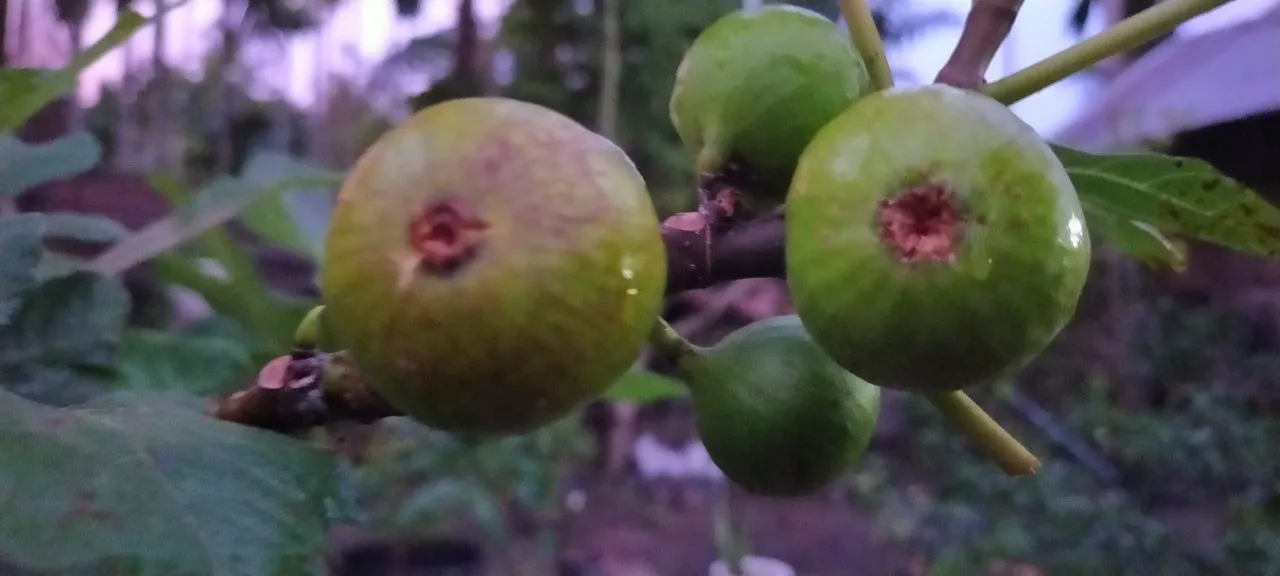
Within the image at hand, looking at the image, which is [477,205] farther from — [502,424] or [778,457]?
[778,457]

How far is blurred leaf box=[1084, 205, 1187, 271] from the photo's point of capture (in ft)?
2.11

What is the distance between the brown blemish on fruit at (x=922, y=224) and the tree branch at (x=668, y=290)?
95mm

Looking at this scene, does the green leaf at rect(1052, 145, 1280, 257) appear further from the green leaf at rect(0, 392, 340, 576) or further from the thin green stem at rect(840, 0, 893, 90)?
the green leaf at rect(0, 392, 340, 576)

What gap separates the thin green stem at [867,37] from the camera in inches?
20.1

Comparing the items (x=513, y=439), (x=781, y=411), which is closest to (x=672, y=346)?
(x=781, y=411)

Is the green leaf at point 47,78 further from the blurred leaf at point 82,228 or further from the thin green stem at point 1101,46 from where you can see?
the thin green stem at point 1101,46

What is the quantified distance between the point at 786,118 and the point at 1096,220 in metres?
0.26

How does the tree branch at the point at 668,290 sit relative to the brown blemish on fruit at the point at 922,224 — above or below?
below

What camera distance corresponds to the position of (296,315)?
41.4 inches

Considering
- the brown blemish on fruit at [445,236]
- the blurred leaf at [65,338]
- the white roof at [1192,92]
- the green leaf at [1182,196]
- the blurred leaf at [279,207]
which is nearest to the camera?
the brown blemish on fruit at [445,236]

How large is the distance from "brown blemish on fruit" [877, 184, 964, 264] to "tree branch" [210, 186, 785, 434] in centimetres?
10

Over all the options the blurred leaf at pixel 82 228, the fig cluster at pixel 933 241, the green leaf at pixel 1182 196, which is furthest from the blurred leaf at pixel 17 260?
the green leaf at pixel 1182 196

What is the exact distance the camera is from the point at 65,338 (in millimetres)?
736

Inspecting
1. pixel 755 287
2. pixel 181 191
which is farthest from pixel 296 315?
pixel 755 287
